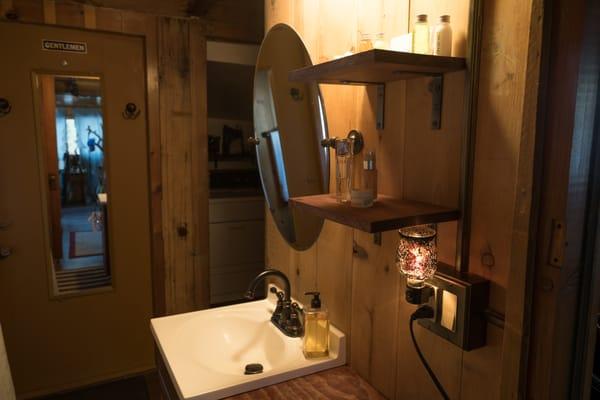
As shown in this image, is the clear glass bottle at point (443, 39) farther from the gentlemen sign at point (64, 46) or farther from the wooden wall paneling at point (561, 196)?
the gentlemen sign at point (64, 46)

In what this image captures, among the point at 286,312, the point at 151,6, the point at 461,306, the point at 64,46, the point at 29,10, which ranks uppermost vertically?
the point at 151,6

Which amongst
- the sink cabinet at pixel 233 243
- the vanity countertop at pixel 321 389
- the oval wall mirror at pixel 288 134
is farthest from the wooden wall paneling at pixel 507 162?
the sink cabinet at pixel 233 243

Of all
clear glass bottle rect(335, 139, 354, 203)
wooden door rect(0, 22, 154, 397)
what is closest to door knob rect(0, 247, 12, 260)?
wooden door rect(0, 22, 154, 397)

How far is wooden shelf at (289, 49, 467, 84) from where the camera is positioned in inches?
34.0

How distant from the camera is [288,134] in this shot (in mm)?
1713

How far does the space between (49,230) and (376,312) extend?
1.91 m

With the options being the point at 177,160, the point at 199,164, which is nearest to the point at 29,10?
the point at 177,160

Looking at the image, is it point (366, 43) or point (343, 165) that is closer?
point (366, 43)

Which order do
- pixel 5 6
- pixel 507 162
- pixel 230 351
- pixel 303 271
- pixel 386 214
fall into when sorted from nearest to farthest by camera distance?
→ pixel 507 162
pixel 386 214
pixel 230 351
pixel 303 271
pixel 5 6

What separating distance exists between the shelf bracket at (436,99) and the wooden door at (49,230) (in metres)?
1.89

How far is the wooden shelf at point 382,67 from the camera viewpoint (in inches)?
34.0

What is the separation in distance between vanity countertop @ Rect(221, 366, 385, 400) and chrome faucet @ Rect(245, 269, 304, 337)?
203 mm

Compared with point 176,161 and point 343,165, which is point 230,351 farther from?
point 176,161

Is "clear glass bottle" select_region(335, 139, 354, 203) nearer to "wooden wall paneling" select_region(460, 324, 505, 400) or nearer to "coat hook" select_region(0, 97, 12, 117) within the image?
"wooden wall paneling" select_region(460, 324, 505, 400)
